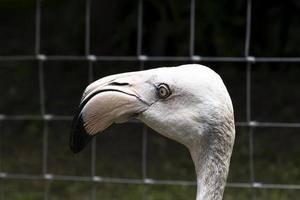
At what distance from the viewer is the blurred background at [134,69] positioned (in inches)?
179

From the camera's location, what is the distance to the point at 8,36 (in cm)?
701

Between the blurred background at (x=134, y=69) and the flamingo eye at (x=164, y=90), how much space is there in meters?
1.67

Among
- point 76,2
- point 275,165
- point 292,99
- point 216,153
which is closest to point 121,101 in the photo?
point 216,153

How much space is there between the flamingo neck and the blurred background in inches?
67.0

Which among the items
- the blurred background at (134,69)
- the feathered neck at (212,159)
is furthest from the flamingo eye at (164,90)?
the blurred background at (134,69)

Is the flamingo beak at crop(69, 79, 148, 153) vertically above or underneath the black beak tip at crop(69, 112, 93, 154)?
above

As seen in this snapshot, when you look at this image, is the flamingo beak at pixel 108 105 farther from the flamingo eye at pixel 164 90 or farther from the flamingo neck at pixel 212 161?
the flamingo neck at pixel 212 161

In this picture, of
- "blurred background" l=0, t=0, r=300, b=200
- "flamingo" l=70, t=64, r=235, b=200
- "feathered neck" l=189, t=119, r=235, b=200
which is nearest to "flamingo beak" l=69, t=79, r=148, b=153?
"flamingo" l=70, t=64, r=235, b=200

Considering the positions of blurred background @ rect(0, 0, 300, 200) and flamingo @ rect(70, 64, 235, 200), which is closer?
flamingo @ rect(70, 64, 235, 200)

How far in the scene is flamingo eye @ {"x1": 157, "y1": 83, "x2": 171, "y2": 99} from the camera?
1994 millimetres

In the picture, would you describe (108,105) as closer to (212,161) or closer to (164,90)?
(164,90)

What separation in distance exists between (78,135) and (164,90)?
0.24 m

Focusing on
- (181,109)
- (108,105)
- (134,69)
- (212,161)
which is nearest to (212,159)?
(212,161)

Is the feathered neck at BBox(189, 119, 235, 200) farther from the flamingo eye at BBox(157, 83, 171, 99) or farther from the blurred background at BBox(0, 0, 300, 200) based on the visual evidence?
the blurred background at BBox(0, 0, 300, 200)
